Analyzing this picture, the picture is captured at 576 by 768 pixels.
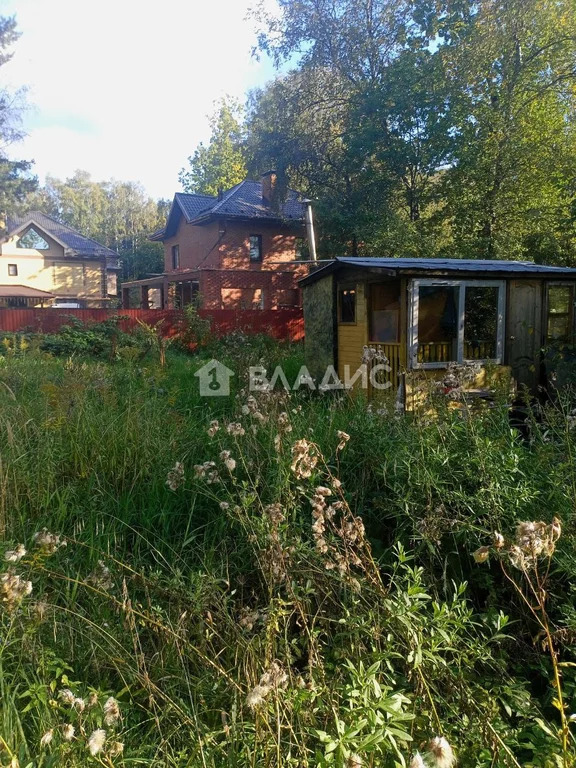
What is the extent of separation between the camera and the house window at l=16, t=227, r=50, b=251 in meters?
37.1

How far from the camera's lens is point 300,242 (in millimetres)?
27516

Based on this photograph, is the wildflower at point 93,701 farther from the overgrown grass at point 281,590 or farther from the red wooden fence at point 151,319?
the red wooden fence at point 151,319

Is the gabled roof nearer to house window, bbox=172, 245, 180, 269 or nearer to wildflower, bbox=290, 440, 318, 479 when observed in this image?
house window, bbox=172, 245, 180, 269

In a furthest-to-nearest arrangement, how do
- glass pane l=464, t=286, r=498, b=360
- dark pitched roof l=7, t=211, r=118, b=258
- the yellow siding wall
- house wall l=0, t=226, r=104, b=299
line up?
1. dark pitched roof l=7, t=211, r=118, b=258
2. house wall l=0, t=226, r=104, b=299
3. glass pane l=464, t=286, r=498, b=360
4. the yellow siding wall

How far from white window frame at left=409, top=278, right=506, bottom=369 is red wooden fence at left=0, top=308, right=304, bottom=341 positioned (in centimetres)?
1019

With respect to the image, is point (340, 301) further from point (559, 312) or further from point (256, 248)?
point (256, 248)

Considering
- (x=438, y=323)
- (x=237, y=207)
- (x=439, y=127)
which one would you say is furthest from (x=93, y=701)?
(x=237, y=207)

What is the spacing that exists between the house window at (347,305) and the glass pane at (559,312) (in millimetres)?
3363

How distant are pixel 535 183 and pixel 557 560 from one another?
Answer: 63.9ft

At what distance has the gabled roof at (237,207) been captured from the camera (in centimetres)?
2581

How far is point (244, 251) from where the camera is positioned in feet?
87.6

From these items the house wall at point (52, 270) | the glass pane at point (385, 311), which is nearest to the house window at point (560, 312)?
the glass pane at point (385, 311)

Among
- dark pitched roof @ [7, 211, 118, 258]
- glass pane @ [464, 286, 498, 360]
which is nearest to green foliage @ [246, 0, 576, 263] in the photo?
glass pane @ [464, 286, 498, 360]

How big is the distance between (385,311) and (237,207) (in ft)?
63.8
